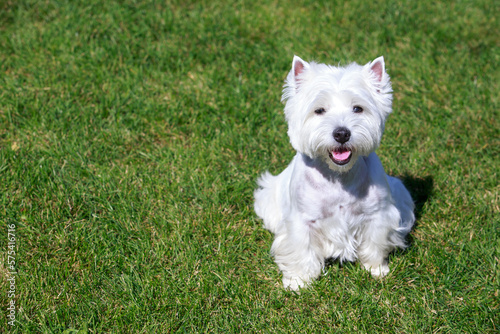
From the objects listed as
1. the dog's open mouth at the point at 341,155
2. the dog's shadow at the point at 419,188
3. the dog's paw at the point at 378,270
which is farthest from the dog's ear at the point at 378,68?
the dog's shadow at the point at 419,188

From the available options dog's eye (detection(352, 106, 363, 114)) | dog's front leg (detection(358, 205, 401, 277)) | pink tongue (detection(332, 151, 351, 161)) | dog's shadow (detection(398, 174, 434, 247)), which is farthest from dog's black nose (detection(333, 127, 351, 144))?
dog's shadow (detection(398, 174, 434, 247))

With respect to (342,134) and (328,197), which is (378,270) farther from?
(342,134)

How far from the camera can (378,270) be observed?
409 centimetres

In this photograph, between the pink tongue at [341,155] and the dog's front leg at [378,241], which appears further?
the dog's front leg at [378,241]

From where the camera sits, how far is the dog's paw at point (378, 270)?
4.07m

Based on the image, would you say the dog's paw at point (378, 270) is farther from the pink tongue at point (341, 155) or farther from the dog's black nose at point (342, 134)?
the dog's black nose at point (342, 134)

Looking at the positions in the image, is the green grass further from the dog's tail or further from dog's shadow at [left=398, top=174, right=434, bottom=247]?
the dog's tail

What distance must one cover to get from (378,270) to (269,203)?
1.08 metres

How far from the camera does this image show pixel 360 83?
3.49 m

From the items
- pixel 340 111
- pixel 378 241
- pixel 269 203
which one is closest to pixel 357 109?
pixel 340 111

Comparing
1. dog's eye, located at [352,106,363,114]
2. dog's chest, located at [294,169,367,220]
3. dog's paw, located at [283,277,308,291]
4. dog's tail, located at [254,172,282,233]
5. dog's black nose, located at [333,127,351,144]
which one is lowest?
dog's paw, located at [283,277,308,291]

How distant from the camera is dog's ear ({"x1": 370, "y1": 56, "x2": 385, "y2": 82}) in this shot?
3.48 meters

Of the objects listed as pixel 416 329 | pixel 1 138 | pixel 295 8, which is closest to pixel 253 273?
pixel 416 329

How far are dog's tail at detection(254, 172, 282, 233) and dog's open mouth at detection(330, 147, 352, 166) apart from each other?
1084mm
